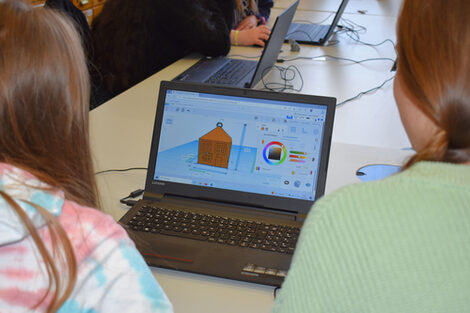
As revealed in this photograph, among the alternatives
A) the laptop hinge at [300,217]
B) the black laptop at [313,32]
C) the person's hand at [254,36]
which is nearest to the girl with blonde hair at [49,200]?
the laptop hinge at [300,217]

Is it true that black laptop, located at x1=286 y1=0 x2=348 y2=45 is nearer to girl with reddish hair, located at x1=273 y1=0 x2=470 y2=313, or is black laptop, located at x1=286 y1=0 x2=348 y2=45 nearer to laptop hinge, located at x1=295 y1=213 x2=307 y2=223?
laptop hinge, located at x1=295 y1=213 x2=307 y2=223

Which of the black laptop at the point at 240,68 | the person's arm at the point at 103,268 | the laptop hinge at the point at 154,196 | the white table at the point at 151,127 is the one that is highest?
the person's arm at the point at 103,268

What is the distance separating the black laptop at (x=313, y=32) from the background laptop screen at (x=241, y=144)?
1.39m

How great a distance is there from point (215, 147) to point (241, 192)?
0.11 m

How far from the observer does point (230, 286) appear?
0.88 metres

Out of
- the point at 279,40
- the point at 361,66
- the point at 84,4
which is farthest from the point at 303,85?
the point at 84,4

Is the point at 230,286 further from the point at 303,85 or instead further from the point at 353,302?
the point at 303,85

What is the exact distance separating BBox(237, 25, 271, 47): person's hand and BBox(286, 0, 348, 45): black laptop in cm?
14

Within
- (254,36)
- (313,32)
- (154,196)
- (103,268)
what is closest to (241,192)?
(154,196)

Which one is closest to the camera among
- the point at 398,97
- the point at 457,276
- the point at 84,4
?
the point at 457,276

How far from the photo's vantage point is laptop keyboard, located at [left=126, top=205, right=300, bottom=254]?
95 centimetres

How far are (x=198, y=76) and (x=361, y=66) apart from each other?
2.27 ft

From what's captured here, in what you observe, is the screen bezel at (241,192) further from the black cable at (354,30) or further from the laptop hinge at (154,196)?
the black cable at (354,30)

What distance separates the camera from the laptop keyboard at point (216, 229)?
37.4 inches
